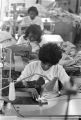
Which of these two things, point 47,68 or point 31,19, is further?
point 31,19

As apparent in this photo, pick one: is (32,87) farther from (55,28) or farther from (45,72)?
(55,28)

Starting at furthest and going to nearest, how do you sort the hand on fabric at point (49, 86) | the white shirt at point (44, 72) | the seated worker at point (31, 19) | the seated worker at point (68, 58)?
the seated worker at point (31, 19) < the seated worker at point (68, 58) < the white shirt at point (44, 72) < the hand on fabric at point (49, 86)

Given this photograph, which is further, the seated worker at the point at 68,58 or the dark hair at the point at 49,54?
the seated worker at the point at 68,58

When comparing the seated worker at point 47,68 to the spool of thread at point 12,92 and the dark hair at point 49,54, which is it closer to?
the dark hair at point 49,54

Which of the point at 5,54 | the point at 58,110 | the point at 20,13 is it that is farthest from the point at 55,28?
the point at 58,110

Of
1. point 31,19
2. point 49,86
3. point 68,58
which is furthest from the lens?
point 31,19

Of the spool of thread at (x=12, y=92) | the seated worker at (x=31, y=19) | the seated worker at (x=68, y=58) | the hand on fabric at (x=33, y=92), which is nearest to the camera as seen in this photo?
the spool of thread at (x=12, y=92)

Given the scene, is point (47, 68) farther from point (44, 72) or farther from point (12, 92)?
point (12, 92)

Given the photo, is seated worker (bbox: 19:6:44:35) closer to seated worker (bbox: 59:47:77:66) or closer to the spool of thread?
seated worker (bbox: 59:47:77:66)

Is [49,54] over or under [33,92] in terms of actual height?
over

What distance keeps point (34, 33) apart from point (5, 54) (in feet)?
2.79

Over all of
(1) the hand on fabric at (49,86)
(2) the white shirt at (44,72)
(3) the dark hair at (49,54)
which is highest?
(3) the dark hair at (49,54)

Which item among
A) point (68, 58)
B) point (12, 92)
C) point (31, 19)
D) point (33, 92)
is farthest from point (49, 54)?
point (31, 19)

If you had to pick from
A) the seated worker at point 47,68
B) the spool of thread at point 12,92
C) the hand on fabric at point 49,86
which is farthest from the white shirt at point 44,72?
the spool of thread at point 12,92
